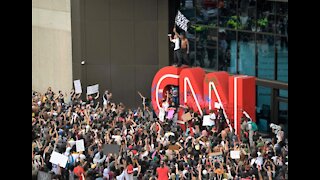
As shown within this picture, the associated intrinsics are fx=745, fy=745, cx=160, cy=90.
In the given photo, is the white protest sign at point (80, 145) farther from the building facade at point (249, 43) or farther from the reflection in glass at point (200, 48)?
the reflection in glass at point (200, 48)

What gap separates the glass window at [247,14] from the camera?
993 inches

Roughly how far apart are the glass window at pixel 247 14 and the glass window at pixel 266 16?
0.26 m

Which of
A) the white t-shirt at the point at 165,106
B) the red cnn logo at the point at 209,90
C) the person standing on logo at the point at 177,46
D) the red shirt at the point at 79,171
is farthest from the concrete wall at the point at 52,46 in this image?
the red shirt at the point at 79,171

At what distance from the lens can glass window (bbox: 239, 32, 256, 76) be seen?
83.3ft

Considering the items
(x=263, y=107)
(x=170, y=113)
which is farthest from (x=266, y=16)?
(x=170, y=113)

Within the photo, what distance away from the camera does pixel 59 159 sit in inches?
677

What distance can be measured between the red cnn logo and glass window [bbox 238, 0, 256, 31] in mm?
1783

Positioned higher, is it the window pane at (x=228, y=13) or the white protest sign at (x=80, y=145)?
the window pane at (x=228, y=13)

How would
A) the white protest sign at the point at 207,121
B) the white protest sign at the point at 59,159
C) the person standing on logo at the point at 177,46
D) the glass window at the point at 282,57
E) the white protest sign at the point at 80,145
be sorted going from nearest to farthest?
the white protest sign at the point at 59,159, the white protest sign at the point at 80,145, the white protest sign at the point at 207,121, the glass window at the point at 282,57, the person standing on logo at the point at 177,46

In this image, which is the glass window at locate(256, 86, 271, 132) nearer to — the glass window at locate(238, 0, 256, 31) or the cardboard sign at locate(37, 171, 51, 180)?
the glass window at locate(238, 0, 256, 31)
